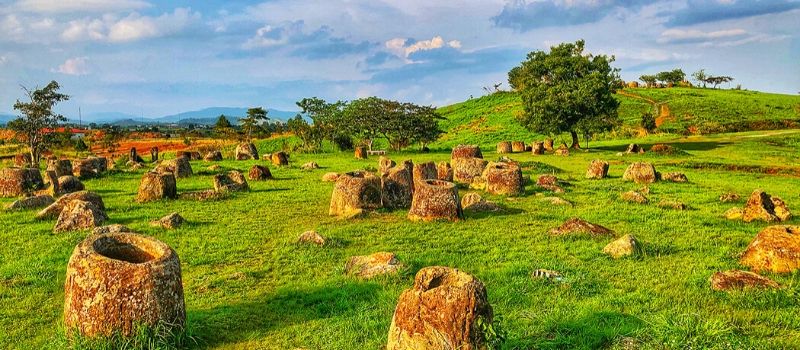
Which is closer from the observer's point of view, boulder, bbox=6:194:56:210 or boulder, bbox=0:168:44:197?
boulder, bbox=6:194:56:210

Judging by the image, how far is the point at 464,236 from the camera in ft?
54.4

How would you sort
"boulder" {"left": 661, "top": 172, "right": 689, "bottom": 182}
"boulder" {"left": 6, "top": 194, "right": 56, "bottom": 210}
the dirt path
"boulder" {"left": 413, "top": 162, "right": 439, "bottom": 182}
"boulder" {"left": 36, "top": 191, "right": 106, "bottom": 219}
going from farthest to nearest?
the dirt path → "boulder" {"left": 661, "top": 172, "right": 689, "bottom": 182} → "boulder" {"left": 413, "top": 162, "right": 439, "bottom": 182} → "boulder" {"left": 6, "top": 194, "right": 56, "bottom": 210} → "boulder" {"left": 36, "top": 191, "right": 106, "bottom": 219}

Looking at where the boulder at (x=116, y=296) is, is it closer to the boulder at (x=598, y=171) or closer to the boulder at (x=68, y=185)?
the boulder at (x=68, y=185)

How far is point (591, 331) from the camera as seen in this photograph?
9109 millimetres

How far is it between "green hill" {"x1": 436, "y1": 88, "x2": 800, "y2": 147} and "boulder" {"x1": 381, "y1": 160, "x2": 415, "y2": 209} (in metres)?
49.7

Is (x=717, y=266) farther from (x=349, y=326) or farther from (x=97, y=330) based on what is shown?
(x=97, y=330)

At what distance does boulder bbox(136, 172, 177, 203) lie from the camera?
23891mm

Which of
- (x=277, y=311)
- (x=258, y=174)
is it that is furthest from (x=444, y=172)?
(x=277, y=311)

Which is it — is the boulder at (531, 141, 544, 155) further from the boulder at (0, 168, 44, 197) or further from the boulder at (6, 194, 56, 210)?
the boulder at (6, 194, 56, 210)

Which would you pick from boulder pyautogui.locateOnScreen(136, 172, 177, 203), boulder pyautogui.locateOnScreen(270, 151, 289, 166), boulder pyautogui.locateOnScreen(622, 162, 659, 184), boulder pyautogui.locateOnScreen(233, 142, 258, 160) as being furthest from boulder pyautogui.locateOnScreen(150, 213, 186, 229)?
boulder pyautogui.locateOnScreen(233, 142, 258, 160)

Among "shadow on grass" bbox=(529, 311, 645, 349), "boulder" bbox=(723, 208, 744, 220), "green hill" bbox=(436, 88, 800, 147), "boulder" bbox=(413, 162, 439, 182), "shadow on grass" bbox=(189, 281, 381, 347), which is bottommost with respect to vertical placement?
"shadow on grass" bbox=(189, 281, 381, 347)

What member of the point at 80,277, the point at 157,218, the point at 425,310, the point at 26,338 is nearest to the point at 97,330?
the point at 80,277

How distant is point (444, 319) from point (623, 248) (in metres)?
7.64

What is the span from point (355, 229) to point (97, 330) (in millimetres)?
9583
